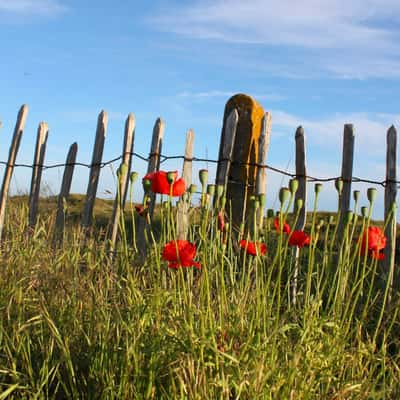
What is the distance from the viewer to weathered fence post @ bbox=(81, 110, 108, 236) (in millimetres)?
5300

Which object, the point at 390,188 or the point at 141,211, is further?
the point at 390,188

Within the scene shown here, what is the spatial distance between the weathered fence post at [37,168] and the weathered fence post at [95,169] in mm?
864

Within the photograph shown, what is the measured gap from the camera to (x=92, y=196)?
530cm

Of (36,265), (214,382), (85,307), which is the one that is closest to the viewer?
(214,382)

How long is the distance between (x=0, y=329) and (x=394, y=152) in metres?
3.03

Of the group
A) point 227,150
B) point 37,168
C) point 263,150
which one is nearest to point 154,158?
point 227,150

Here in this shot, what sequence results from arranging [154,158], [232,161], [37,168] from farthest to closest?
[37,168]
[154,158]
[232,161]

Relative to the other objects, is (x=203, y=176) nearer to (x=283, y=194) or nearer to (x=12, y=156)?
(x=283, y=194)

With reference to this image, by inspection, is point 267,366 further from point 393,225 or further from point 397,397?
point 393,225

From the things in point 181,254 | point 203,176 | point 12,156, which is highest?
point 12,156

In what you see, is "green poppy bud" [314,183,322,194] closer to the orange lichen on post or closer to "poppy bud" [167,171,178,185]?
"poppy bud" [167,171,178,185]

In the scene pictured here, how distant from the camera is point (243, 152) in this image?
4.66 meters

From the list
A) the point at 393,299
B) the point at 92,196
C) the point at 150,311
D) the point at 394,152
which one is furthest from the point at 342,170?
the point at 150,311

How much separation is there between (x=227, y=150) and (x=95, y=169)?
1.33 m
